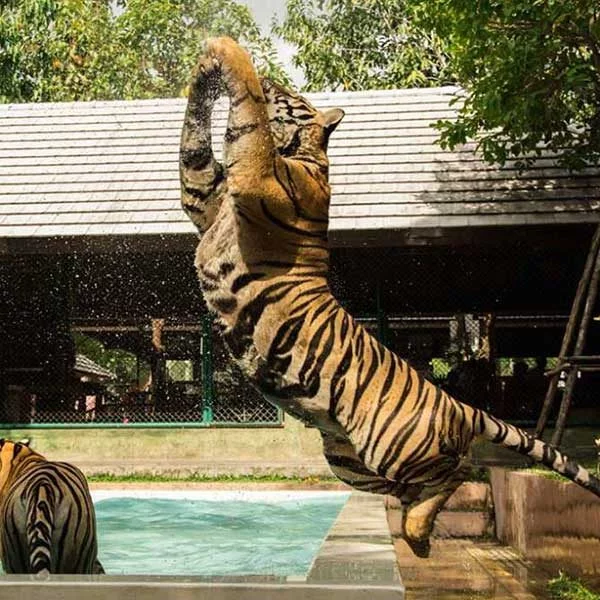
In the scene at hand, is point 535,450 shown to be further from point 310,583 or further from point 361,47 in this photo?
point 361,47

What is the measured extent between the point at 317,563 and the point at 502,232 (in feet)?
33.1

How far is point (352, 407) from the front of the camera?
3.52 meters

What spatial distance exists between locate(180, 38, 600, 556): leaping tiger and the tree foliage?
23.9 m

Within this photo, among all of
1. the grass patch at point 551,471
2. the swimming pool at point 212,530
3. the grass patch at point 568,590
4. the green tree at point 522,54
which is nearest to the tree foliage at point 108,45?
the green tree at point 522,54

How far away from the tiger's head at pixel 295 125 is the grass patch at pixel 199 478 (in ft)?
27.3

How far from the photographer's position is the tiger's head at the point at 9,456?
5289 millimetres

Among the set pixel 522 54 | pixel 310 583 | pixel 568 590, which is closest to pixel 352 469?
pixel 310 583

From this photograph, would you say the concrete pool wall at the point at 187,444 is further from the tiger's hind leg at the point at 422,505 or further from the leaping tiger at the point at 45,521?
the tiger's hind leg at the point at 422,505

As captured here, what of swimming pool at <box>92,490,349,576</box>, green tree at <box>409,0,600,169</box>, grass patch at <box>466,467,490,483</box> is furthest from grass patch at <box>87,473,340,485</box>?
green tree at <box>409,0,600,169</box>

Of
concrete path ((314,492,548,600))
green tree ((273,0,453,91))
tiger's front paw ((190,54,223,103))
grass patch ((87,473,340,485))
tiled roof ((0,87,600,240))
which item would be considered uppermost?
green tree ((273,0,453,91))

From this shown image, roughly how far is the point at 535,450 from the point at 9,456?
9.07ft

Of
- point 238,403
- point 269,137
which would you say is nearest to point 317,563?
point 269,137

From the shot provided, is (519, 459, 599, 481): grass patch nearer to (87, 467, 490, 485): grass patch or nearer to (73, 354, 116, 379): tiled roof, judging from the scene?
(87, 467, 490, 485): grass patch

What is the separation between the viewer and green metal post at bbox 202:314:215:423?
46.1 feet
